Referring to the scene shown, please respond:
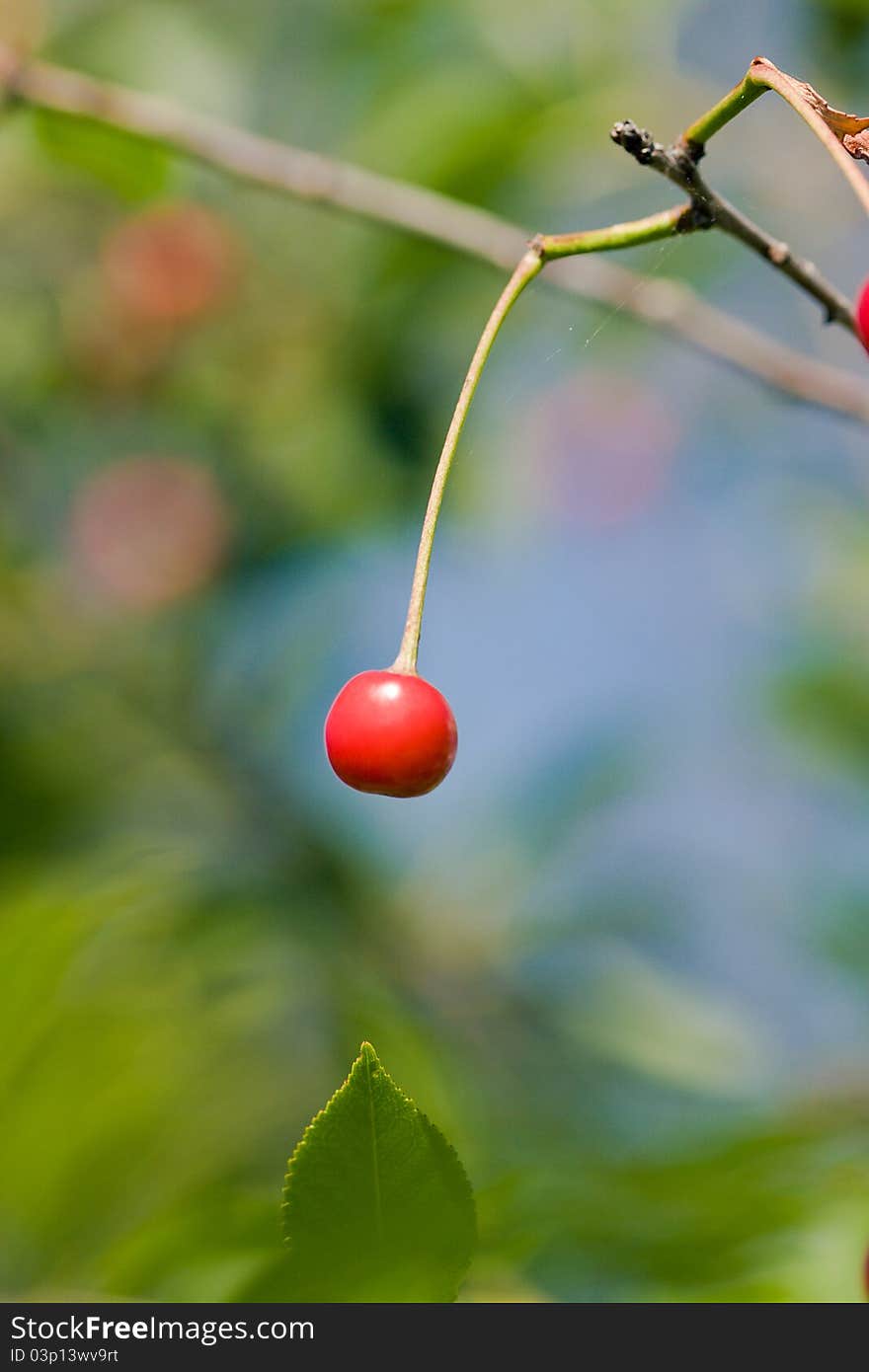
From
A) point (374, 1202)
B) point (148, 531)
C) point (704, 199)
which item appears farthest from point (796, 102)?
point (148, 531)

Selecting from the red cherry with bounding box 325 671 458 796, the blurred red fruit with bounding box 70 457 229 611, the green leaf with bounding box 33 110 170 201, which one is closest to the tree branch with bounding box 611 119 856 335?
the red cherry with bounding box 325 671 458 796

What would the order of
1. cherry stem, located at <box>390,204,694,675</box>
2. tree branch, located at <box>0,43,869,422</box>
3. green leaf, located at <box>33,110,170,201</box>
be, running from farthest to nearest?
green leaf, located at <box>33,110,170,201</box> → tree branch, located at <box>0,43,869,422</box> → cherry stem, located at <box>390,204,694,675</box>

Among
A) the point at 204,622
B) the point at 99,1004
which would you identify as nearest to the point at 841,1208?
the point at 99,1004

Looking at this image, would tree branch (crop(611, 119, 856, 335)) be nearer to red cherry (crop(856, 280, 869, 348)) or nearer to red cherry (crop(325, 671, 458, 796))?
red cherry (crop(856, 280, 869, 348))

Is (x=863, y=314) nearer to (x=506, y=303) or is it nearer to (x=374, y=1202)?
(x=506, y=303)

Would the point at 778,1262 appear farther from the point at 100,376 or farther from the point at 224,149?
the point at 100,376
